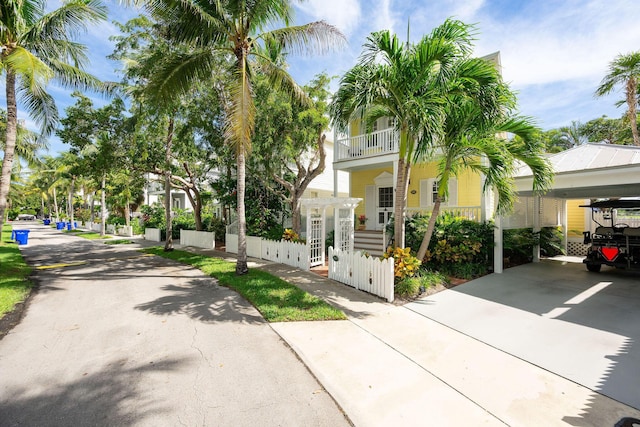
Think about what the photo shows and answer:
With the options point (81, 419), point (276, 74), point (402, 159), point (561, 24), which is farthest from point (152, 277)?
point (561, 24)

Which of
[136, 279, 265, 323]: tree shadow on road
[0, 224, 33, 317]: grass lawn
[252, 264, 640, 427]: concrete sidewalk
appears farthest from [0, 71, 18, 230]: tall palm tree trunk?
[252, 264, 640, 427]: concrete sidewalk

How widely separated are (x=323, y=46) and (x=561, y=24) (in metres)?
7.18

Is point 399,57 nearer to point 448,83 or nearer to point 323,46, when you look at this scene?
point 448,83

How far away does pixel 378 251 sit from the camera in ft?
38.0

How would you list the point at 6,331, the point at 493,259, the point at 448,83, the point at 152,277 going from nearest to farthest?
1. the point at 6,331
2. the point at 448,83
3. the point at 152,277
4. the point at 493,259

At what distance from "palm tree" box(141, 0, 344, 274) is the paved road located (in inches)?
137

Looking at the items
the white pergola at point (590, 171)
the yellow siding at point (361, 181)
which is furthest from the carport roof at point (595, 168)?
the yellow siding at point (361, 181)

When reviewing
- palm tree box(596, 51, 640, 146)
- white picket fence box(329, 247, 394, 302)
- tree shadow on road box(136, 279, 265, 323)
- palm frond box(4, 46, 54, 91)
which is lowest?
tree shadow on road box(136, 279, 265, 323)

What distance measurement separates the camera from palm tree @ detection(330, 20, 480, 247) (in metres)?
6.24

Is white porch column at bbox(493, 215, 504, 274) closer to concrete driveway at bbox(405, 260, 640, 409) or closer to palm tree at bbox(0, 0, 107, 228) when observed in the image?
concrete driveway at bbox(405, 260, 640, 409)

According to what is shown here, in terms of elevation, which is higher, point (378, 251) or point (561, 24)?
point (561, 24)

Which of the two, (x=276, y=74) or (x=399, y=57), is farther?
(x=276, y=74)

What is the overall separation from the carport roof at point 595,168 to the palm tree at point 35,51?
14460 millimetres

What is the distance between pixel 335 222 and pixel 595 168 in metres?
7.01
